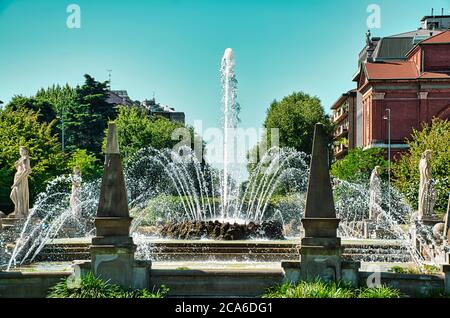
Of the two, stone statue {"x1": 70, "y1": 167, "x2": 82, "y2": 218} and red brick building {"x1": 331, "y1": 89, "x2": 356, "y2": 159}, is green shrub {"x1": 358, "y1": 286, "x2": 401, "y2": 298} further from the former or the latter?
red brick building {"x1": 331, "y1": 89, "x2": 356, "y2": 159}

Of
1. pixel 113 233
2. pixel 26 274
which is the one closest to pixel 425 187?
pixel 113 233

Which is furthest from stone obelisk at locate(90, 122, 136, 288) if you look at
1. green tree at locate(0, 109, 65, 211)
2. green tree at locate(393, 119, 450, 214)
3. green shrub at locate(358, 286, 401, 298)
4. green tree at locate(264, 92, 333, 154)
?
green tree at locate(264, 92, 333, 154)

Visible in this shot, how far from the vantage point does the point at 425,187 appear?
88.9 feet

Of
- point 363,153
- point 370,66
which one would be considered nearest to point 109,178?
point 363,153

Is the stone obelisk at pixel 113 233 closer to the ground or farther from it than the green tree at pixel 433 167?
closer to the ground

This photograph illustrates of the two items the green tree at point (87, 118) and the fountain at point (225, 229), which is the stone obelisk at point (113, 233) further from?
the green tree at point (87, 118)

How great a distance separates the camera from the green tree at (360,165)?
6198 centimetres

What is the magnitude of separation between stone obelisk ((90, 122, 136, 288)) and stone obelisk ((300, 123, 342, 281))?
3.29m

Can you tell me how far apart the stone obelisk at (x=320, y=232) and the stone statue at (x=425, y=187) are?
13.6 m

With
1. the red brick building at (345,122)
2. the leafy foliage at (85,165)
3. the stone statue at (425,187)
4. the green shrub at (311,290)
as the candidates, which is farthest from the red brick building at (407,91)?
the green shrub at (311,290)

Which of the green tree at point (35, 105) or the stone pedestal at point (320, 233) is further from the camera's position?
the green tree at point (35, 105)

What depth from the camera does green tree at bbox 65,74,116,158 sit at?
85.4 metres

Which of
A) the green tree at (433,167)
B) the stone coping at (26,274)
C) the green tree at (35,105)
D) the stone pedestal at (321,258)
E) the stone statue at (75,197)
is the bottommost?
the stone coping at (26,274)

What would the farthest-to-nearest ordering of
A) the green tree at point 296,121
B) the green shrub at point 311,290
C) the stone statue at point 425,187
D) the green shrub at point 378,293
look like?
the green tree at point 296,121
the stone statue at point 425,187
the green shrub at point 378,293
the green shrub at point 311,290
